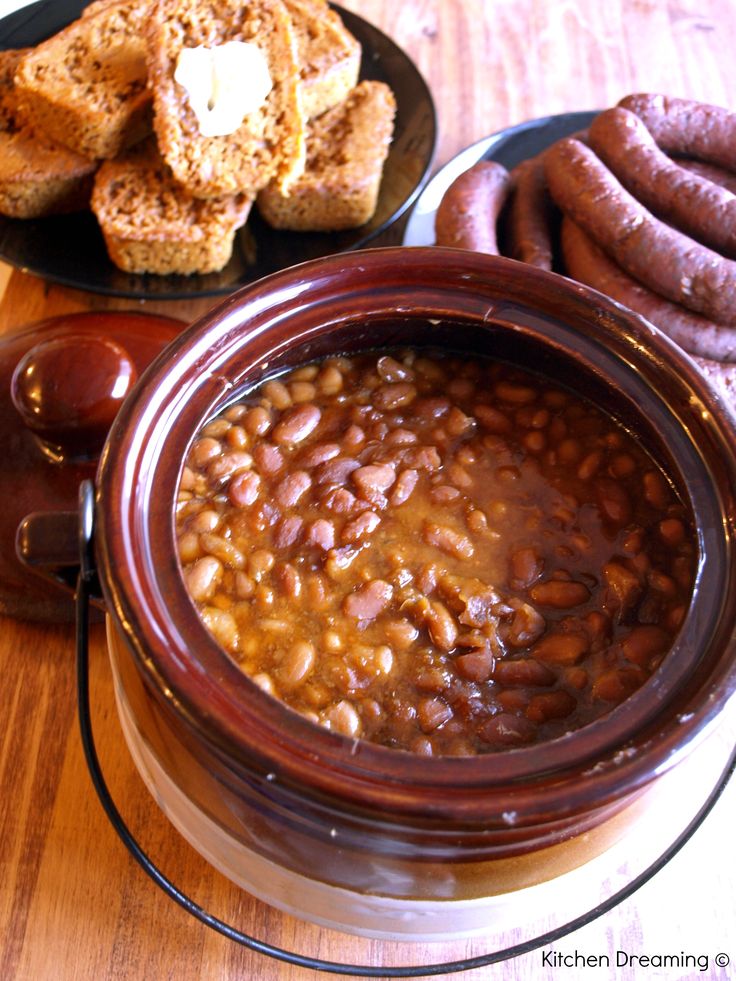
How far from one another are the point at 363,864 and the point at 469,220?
1.24 metres

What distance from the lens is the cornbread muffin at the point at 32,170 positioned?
1.99 meters

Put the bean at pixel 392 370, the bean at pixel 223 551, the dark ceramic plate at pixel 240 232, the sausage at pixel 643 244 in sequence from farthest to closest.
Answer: the dark ceramic plate at pixel 240 232
the sausage at pixel 643 244
the bean at pixel 392 370
the bean at pixel 223 551

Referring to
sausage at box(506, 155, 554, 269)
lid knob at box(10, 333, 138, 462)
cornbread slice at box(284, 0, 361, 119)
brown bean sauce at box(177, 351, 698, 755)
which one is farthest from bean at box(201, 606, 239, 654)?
cornbread slice at box(284, 0, 361, 119)

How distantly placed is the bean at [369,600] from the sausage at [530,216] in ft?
2.92

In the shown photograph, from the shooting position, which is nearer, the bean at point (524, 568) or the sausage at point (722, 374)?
the bean at point (524, 568)

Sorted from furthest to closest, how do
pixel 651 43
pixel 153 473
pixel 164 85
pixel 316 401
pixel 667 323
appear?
pixel 651 43 < pixel 164 85 < pixel 667 323 < pixel 316 401 < pixel 153 473

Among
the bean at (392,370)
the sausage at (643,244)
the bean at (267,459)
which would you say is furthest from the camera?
the sausage at (643,244)

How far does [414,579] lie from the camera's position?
4.16ft

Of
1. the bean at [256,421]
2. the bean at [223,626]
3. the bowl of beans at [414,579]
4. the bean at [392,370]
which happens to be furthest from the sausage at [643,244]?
the bean at [223,626]

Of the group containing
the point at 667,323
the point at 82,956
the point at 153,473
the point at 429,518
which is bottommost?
the point at 82,956

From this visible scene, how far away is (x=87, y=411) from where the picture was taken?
150 centimetres

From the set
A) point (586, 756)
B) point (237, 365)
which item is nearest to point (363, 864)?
point (586, 756)

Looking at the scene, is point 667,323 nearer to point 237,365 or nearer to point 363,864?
point 237,365

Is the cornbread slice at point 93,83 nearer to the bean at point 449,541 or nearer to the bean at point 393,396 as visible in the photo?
the bean at point 393,396
